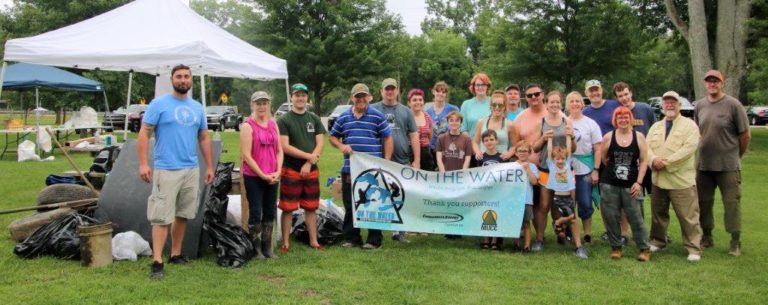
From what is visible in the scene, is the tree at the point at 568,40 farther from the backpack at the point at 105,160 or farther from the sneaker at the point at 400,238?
the backpack at the point at 105,160

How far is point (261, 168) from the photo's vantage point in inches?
225

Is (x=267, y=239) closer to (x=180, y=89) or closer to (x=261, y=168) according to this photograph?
(x=261, y=168)

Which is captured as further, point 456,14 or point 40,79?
point 456,14

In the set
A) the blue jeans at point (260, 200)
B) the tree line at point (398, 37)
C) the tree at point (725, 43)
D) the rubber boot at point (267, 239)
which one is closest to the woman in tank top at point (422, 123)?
the blue jeans at point (260, 200)

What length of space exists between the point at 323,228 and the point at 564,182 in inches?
101

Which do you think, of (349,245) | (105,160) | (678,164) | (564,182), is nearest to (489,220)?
(564,182)

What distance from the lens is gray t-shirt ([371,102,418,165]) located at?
21.2 ft

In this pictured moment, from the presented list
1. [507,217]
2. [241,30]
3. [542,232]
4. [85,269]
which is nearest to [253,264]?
[85,269]

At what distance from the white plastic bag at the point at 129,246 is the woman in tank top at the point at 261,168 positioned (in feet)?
3.26

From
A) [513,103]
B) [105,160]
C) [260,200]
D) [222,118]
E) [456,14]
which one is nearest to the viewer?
[260,200]

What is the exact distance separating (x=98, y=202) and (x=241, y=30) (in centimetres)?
2474

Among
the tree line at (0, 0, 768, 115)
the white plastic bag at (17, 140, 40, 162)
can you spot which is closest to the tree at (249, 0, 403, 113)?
the tree line at (0, 0, 768, 115)

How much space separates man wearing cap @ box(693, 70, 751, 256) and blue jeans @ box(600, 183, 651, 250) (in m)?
0.99

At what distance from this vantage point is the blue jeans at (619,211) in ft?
19.0
